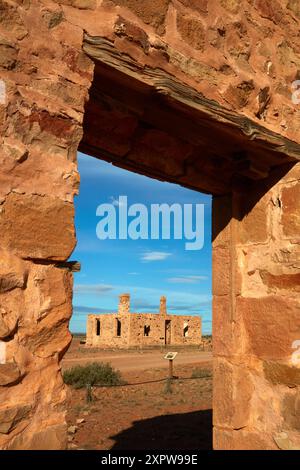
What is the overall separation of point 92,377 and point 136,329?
1467 cm

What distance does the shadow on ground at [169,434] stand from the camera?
5598mm

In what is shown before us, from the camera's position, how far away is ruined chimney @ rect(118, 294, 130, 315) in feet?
87.2

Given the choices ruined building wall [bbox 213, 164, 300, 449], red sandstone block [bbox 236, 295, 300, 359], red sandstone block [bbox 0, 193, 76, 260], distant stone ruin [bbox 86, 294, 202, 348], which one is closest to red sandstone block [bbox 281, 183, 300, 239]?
ruined building wall [bbox 213, 164, 300, 449]

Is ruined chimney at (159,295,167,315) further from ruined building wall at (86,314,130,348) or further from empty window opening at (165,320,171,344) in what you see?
ruined building wall at (86,314,130,348)

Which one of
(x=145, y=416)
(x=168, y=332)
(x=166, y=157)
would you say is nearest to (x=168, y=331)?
(x=168, y=332)

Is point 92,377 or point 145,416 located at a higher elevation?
point 145,416

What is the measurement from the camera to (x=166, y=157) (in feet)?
9.03

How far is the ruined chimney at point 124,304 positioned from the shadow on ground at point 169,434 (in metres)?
19.0

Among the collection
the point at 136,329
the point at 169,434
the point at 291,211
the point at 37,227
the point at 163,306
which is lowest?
the point at 136,329

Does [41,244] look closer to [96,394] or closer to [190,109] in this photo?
[190,109]

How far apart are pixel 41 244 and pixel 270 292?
1.70 metres

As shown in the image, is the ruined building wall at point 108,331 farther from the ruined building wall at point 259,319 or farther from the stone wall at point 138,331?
the ruined building wall at point 259,319

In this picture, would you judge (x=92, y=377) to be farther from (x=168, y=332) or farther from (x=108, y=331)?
(x=168, y=332)
